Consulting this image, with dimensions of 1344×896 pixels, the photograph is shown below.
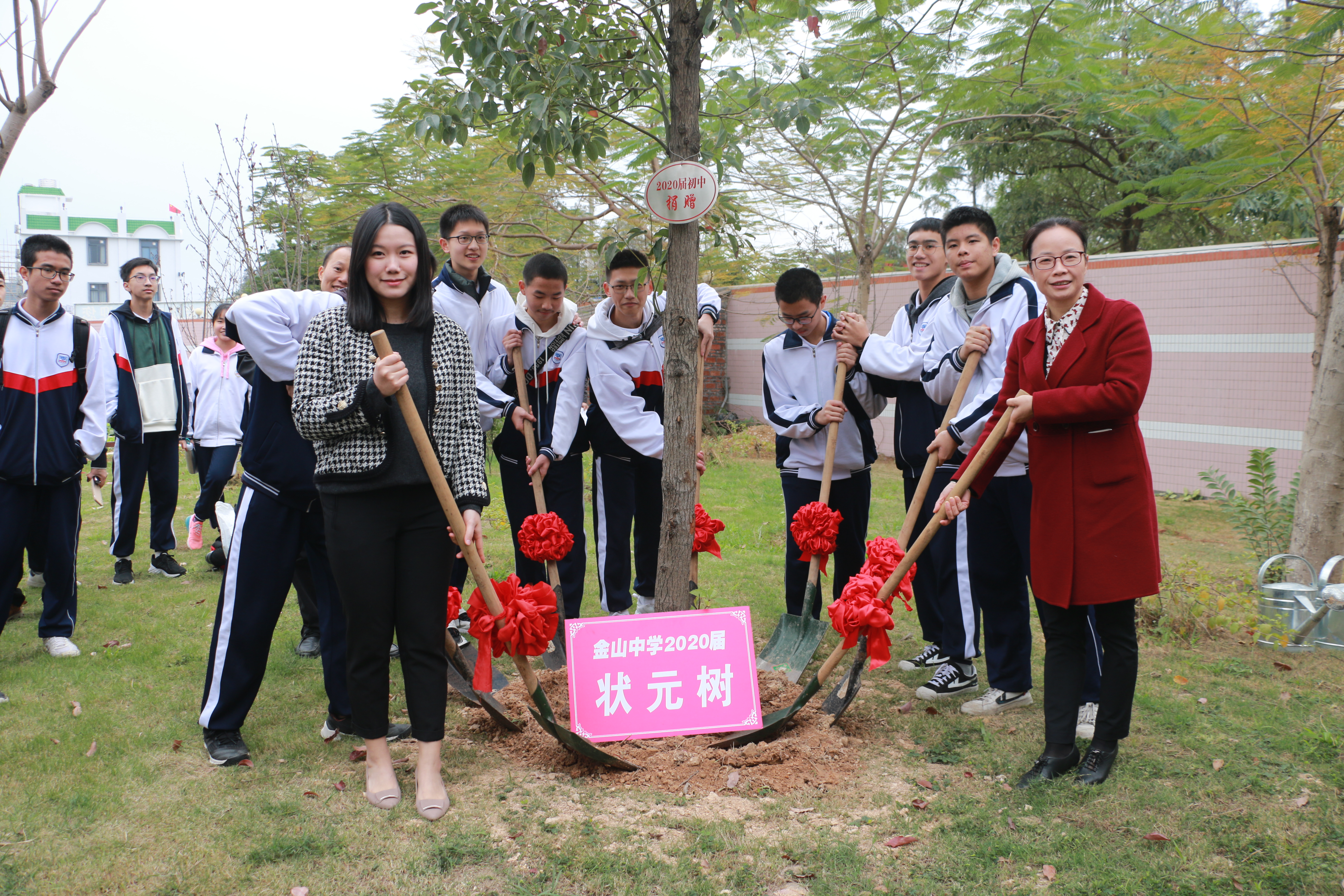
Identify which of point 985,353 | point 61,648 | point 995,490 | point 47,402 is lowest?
point 61,648

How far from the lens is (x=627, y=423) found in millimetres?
4477

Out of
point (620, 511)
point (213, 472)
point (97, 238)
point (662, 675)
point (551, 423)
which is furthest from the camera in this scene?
point (97, 238)

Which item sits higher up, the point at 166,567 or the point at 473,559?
the point at 473,559

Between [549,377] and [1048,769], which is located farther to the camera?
[549,377]

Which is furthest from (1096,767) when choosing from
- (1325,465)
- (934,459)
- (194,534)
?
(194,534)

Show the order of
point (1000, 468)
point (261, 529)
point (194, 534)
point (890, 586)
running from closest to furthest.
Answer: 1. point (261, 529)
2. point (890, 586)
3. point (1000, 468)
4. point (194, 534)

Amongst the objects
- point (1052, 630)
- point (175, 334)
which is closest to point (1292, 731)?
point (1052, 630)

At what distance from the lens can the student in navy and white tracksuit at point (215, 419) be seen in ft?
21.3

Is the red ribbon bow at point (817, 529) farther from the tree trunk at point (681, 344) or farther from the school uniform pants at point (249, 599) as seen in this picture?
the school uniform pants at point (249, 599)

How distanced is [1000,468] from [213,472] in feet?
17.9

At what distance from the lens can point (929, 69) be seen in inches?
305

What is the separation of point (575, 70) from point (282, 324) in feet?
4.50

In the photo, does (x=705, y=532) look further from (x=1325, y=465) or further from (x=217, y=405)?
(x=217, y=405)

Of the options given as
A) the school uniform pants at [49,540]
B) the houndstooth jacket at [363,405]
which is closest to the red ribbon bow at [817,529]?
the houndstooth jacket at [363,405]
